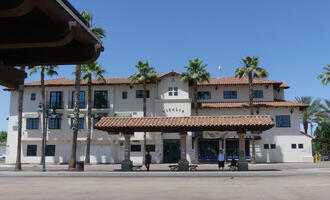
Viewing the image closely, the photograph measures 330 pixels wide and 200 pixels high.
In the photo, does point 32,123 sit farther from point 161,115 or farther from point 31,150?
point 161,115

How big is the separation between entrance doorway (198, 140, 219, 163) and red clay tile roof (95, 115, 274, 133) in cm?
1609

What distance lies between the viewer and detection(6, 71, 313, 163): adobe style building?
133ft

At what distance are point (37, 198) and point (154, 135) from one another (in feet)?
96.1

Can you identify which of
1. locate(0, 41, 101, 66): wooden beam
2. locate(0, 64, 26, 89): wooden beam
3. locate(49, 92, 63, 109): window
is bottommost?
locate(0, 64, 26, 89): wooden beam

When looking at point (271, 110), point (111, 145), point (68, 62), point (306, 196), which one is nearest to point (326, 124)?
point (271, 110)

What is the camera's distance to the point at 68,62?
4.09m

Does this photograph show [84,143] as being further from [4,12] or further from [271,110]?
[4,12]

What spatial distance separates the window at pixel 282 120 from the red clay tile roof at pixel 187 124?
17422 millimetres

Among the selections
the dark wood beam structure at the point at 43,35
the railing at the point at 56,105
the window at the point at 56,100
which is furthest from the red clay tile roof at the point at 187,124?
the dark wood beam structure at the point at 43,35

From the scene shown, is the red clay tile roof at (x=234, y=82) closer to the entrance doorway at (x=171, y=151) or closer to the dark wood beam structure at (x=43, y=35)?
the entrance doorway at (x=171, y=151)

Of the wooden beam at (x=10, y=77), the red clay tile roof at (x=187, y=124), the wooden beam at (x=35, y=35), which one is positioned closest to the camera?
the wooden beam at (x=35, y=35)

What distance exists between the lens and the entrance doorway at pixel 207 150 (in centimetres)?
4150

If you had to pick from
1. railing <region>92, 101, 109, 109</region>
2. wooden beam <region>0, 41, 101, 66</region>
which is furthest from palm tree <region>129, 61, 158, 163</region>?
wooden beam <region>0, 41, 101, 66</region>

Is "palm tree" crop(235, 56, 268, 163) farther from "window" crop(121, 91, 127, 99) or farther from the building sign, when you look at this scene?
"window" crop(121, 91, 127, 99)
